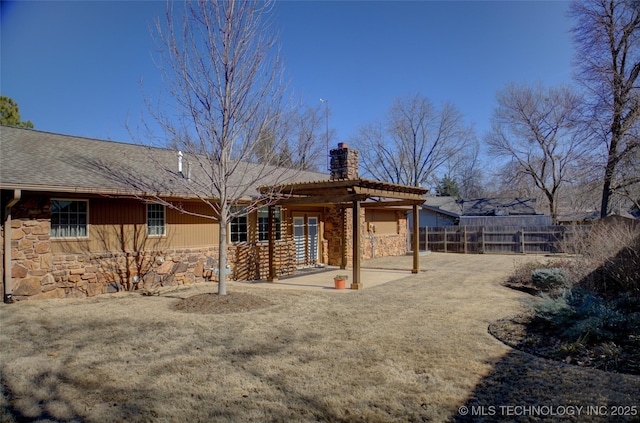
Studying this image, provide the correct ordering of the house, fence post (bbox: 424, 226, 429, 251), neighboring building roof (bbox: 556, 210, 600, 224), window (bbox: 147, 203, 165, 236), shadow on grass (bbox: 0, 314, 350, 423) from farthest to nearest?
neighboring building roof (bbox: 556, 210, 600, 224)
fence post (bbox: 424, 226, 429, 251)
window (bbox: 147, 203, 165, 236)
the house
shadow on grass (bbox: 0, 314, 350, 423)

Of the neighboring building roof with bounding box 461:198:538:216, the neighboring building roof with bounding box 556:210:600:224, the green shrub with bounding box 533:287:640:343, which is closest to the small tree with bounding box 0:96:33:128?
the green shrub with bounding box 533:287:640:343

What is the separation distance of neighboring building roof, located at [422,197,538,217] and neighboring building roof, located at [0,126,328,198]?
19.4 m

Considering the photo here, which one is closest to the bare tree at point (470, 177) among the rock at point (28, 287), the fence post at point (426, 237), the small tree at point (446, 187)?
the small tree at point (446, 187)

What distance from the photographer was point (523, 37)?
1366 centimetres

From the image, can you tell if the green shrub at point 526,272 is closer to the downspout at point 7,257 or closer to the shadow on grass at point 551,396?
the shadow on grass at point 551,396

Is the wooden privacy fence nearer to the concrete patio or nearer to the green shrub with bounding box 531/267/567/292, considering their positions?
the concrete patio

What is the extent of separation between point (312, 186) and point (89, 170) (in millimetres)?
5351

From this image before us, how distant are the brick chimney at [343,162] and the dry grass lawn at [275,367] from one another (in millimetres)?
6649

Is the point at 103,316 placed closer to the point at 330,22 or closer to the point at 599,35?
the point at 330,22

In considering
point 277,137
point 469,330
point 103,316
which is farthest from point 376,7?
point 103,316

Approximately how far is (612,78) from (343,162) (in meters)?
15.8

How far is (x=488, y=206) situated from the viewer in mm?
31203

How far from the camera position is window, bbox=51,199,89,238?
898cm

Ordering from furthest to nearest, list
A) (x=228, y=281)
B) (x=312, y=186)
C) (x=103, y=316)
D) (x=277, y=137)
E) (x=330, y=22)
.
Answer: (x=330, y=22), (x=228, y=281), (x=312, y=186), (x=277, y=137), (x=103, y=316)
